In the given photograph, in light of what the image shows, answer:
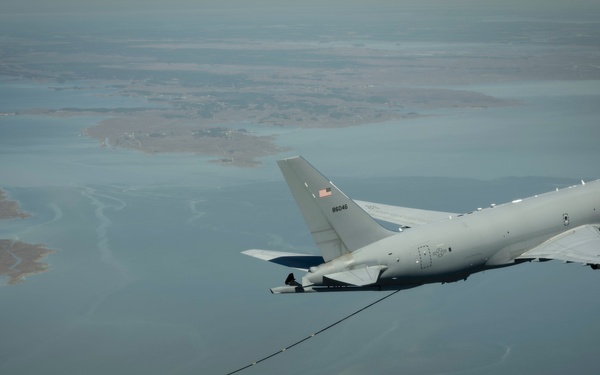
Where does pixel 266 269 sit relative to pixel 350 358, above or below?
above

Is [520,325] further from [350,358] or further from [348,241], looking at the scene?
[348,241]

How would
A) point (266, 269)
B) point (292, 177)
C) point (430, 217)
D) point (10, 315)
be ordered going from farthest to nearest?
point (266, 269)
point (10, 315)
point (430, 217)
point (292, 177)

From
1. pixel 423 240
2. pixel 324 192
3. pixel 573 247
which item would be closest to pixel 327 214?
pixel 324 192

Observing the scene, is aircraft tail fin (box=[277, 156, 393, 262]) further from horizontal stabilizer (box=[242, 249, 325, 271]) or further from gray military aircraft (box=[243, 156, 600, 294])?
horizontal stabilizer (box=[242, 249, 325, 271])

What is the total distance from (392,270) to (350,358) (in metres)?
83.2

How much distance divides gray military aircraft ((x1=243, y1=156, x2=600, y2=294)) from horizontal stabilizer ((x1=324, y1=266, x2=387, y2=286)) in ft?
0.15

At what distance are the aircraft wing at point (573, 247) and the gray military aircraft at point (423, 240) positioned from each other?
0.08 metres

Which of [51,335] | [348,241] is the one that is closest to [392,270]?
[348,241]

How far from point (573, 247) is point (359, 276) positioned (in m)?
20.0

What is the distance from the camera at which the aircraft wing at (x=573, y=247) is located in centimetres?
7085

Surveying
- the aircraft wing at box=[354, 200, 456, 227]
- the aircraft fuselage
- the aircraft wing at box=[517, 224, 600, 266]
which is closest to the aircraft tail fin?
the aircraft fuselage

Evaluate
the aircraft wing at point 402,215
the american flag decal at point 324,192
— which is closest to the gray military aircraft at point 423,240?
the american flag decal at point 324,192

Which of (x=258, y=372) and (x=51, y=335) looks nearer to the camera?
(x=258, y=372)

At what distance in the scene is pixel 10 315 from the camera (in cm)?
17600
